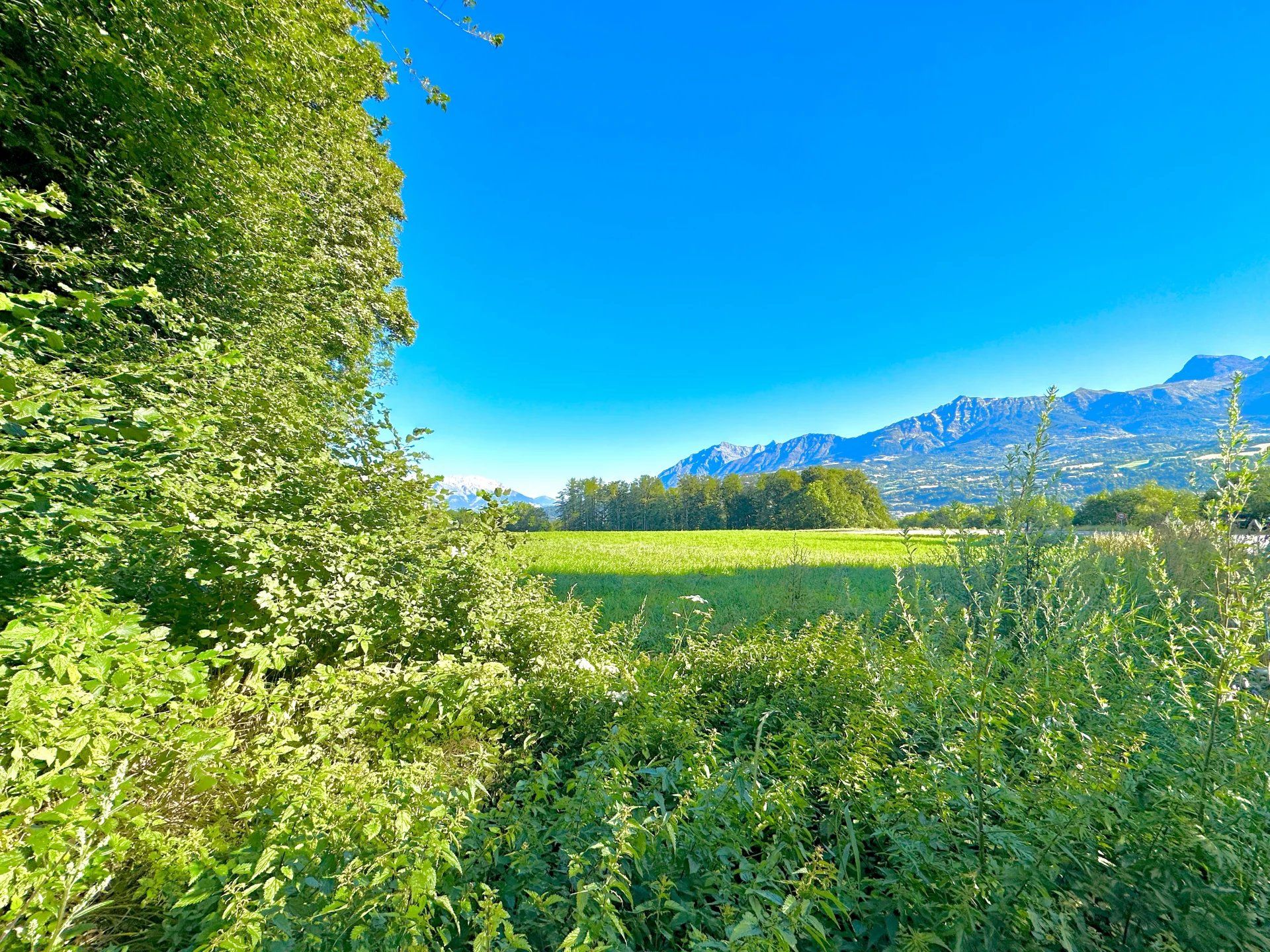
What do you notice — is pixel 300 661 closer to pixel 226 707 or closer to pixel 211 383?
pixel 226 707

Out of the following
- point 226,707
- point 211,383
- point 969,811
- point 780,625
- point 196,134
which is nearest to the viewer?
point 969,811

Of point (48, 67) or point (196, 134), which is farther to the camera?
point (196, 134)

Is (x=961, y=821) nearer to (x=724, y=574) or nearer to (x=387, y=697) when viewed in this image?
(x=387, y=697)

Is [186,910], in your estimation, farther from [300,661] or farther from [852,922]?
[852,922]

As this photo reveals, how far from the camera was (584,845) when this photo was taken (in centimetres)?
230

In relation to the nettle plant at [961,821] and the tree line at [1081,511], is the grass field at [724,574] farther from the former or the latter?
the nettle plant at [961,821]

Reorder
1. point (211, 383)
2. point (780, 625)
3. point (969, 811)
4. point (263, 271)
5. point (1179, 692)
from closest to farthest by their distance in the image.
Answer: point (969, 811) → point (1179, 692) → point (211, 383) → point (263, 271) → point (780, 625)

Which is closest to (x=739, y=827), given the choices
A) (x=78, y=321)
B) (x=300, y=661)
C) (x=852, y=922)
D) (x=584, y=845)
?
(x=852, y=922)

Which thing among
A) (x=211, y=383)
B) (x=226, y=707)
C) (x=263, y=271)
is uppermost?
(x=263, y=271)

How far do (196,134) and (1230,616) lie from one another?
9994 mm

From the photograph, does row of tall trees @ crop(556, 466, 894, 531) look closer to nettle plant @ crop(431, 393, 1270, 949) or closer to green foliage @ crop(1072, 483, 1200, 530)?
green foliage @ crop(1072, 483, 1200, 530)

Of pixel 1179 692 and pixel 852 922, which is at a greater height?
pixel 1179 692

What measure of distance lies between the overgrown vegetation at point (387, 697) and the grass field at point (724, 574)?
4.29 ft

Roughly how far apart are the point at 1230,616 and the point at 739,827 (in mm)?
2446
